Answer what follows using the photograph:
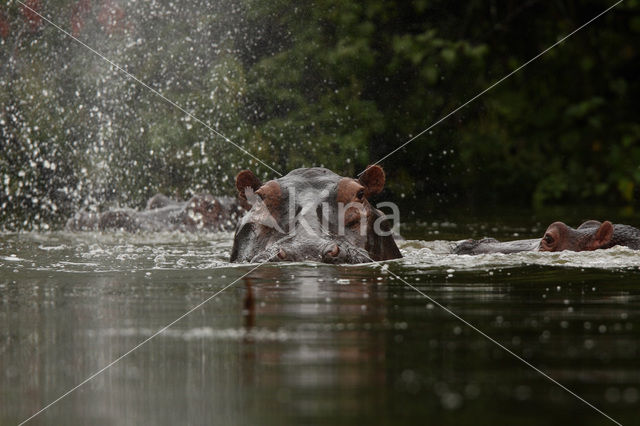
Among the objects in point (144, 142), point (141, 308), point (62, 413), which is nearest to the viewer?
point (62, 413)

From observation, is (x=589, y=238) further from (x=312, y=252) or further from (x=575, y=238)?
(x=312, y=252)

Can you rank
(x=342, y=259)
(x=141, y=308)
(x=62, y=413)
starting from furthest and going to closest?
(x=342, y=259) → (x=141, y=308) → (x=62, y=413)

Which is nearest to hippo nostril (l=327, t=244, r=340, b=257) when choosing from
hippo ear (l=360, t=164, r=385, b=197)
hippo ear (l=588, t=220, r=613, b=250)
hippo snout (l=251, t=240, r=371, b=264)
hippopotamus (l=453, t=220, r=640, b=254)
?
hippo snout (l=251, t=240, r=371, b=264)

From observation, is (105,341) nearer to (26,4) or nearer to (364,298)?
(364,298)

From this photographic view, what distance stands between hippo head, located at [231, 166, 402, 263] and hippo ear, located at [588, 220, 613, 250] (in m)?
1.61

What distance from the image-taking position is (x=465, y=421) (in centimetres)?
307

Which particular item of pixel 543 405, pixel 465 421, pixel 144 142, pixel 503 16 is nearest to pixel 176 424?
pixel 465 421

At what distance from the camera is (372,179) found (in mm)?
9039

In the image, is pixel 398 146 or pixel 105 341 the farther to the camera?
pixel 398 146

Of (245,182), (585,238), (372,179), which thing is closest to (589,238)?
(585,238)

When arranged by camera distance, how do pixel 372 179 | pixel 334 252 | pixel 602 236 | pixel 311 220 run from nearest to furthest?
Answer: pixel 334 252, pixel 311 220, pixel 602 236, pixel 372 179

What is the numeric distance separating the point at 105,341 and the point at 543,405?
79.1 inches

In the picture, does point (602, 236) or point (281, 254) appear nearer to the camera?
point (281, 254)

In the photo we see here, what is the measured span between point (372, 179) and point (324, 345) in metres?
4.69
